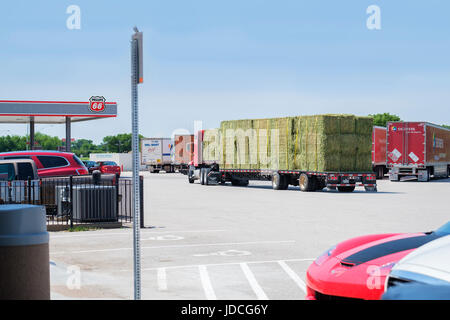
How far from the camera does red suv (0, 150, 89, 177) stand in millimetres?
18203

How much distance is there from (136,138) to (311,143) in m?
27.3

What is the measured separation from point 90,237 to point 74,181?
272cm

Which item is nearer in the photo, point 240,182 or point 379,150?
point 240,182

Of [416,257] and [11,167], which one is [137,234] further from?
[11,167]

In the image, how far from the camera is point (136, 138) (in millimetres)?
4988

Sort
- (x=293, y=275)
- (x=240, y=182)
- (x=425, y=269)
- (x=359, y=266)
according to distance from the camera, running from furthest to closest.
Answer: (x=240, y=182) → (x=293, y=275) → (x=359, y=266) → (x=425, y=269)

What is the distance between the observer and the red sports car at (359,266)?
18.0 feet

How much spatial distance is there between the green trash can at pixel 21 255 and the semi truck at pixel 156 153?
6712 cm

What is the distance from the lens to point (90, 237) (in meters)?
13.0

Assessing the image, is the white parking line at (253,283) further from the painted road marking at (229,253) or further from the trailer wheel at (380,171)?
the trailer wheel at (380,171)

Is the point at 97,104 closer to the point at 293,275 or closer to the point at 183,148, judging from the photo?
the point at 183,148

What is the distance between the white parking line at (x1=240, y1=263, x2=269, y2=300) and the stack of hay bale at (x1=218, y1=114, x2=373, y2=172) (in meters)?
22.1

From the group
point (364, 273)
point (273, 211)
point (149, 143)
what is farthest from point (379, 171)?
point (364, 273)

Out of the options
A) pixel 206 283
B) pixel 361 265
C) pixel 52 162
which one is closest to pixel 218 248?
pixel 206 283
